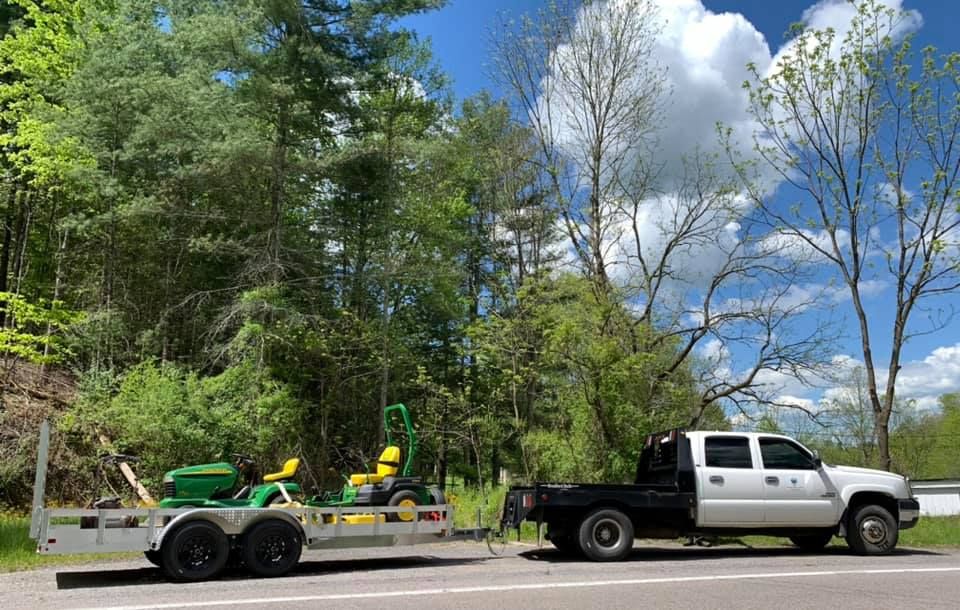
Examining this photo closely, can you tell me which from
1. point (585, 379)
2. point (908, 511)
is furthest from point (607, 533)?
point (585, 379)

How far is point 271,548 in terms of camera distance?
9609 mm

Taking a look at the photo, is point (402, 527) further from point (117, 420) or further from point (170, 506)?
point (117, 420)

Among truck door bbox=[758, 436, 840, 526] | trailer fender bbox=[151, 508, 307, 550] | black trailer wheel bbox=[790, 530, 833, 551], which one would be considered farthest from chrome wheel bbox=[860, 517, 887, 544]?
trailer fender bbox=[151, 508, 307, 550]

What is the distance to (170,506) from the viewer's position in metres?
9.65

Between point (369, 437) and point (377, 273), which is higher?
point (377, 273)

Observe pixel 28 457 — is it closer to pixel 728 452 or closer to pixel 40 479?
pixel 40 479

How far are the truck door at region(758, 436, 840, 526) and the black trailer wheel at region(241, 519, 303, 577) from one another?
7.12m

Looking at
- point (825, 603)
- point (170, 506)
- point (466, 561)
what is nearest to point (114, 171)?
point (170, 506)

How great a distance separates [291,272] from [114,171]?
556cm

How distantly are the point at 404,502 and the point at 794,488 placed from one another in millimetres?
6109

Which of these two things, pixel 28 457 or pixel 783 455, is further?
pixel 28 457

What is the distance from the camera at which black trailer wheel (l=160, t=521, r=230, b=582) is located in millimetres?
8984

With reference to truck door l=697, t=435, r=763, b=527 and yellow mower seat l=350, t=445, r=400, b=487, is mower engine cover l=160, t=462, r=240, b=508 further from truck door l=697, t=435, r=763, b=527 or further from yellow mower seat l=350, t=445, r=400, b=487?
truck door l=697, t=435, r=763, b=527

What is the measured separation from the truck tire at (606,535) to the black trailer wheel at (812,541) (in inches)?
132
